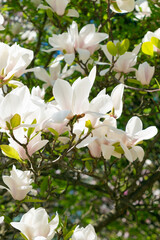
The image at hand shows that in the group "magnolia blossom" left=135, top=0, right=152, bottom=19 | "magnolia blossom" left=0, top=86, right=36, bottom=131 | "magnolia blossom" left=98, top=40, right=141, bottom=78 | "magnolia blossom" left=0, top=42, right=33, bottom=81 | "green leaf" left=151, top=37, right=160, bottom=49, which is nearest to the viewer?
"magnolia blossom" left=0, top=86, right=36, bottom=131

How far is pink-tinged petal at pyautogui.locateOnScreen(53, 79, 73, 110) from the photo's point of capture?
35.3 inches

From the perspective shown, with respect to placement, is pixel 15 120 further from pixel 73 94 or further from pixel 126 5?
pixel 126 5

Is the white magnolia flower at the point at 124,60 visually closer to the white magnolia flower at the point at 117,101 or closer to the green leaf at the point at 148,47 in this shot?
the green leaf at the point at 148,47

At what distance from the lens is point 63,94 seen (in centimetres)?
90

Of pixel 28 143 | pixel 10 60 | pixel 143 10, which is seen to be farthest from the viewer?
pixel 143 10

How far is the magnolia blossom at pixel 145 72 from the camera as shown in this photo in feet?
4.81

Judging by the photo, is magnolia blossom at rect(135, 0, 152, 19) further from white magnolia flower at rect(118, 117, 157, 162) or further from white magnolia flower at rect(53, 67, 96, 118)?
white magnolia flower at rect(53, 67, 96, 118)

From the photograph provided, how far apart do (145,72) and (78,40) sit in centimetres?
31

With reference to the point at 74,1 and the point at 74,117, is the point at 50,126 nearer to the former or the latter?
the point at 74,117

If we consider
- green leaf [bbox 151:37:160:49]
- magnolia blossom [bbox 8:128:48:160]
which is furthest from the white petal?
green leaf [bbox 151:37:160:49]

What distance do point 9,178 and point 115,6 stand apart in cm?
83


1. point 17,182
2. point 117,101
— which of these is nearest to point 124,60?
point 117,101

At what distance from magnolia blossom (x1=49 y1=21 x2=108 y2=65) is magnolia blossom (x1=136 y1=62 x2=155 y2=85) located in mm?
198

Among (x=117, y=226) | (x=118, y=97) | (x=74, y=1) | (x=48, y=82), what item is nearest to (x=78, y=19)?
(x=74, y=1)
